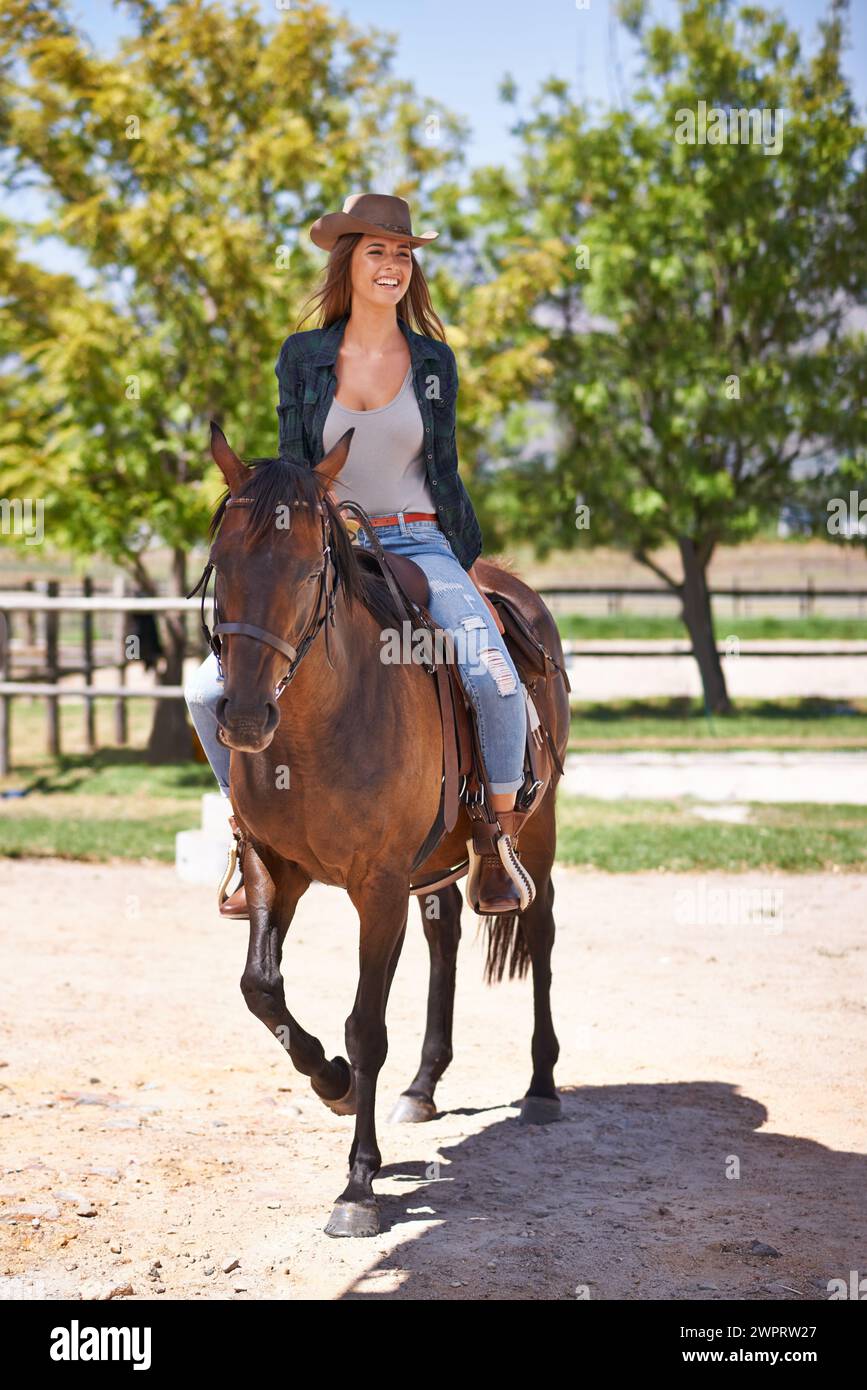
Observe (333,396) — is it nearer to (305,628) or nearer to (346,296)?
(346,296)

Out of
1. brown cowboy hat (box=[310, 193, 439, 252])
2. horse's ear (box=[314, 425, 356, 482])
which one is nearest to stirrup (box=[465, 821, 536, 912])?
horse's ear (box=[314, 425, 356, 482])

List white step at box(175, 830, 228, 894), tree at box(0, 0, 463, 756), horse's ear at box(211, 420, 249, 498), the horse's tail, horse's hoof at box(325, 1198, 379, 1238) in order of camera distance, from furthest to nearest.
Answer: tree at box(0, 0, 463, 756) → white step at box(175, 830, 228, 894) → the horse's tail → horse's hoof at box(325, 1198, 379, 1238) → horse's ear at box(211, 420, 249, 498)

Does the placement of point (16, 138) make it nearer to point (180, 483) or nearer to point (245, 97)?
point (245, 97)

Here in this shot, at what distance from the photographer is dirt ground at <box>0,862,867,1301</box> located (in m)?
3.85

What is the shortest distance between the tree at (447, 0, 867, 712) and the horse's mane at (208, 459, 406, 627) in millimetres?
15516

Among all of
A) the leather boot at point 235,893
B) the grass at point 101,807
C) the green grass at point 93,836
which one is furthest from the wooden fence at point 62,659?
the leather boot at point 235,893

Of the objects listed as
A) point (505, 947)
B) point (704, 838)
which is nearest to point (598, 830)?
point (704, 838)

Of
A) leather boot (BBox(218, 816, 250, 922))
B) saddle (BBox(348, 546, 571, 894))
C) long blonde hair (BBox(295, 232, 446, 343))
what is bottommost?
leather boot (BBox(218, 816, 250, 922))

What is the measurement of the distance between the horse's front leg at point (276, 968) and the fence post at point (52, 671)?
37.6ft

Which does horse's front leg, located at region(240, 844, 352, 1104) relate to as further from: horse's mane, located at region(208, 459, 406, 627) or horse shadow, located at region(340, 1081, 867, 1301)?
horse's mane, located at region(208, 459, 406, 627)

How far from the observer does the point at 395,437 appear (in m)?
4.40

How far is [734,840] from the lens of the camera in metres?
10.5

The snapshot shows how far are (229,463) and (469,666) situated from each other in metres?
1.21
